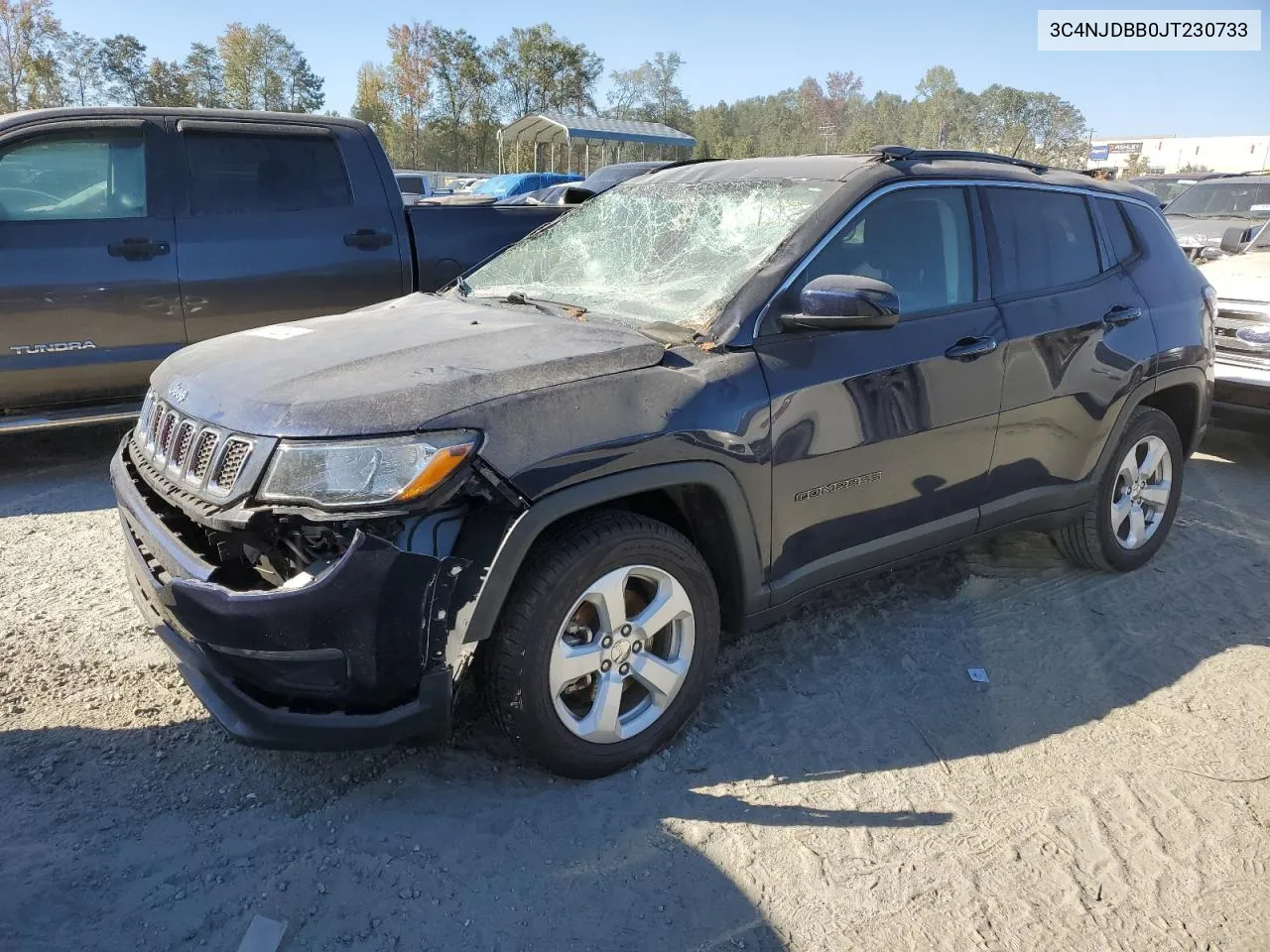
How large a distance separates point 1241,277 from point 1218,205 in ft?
25.2

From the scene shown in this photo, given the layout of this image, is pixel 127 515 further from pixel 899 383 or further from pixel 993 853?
pixel 993 853

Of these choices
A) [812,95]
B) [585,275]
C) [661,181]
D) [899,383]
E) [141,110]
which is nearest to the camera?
[899,383]

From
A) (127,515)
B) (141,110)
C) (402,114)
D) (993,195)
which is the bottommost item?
(127,515)

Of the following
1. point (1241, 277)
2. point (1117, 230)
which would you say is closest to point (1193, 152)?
point (1241, 277)

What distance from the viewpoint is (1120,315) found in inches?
155

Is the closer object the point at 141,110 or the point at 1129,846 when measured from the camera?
the point at 1129,846

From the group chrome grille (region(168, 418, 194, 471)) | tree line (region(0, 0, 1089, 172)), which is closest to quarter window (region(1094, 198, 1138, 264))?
chrome grille (region(168, 418, 194, 471))

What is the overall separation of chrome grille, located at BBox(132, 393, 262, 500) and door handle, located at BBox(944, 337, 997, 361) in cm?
234

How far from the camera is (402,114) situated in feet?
182

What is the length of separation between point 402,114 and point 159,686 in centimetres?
5840

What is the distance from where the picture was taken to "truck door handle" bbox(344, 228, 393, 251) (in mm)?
5723

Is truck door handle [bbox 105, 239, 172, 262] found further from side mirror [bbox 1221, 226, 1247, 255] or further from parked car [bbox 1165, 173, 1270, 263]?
parked car [bbox 1165, 173, 1270, 263]

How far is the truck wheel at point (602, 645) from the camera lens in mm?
2461

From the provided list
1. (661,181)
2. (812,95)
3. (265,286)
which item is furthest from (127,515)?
(812,95)
